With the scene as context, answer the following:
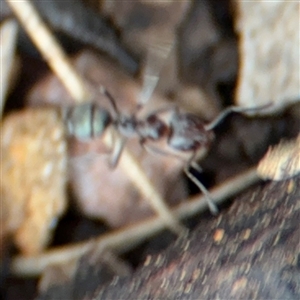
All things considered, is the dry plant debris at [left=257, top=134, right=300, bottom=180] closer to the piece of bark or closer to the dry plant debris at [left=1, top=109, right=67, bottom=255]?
the piece of bark

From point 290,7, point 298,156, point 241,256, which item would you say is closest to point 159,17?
point 290,7

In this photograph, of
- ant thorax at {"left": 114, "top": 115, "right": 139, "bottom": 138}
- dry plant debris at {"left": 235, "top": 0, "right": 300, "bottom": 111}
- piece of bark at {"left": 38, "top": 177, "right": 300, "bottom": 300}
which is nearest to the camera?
piece of bark at {"left": 38, "top": 177, "right": 300, "bottom": 300}

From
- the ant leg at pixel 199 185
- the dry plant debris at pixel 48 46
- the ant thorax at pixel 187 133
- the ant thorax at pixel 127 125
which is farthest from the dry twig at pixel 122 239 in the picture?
the dry plant debris at pixel 48 46

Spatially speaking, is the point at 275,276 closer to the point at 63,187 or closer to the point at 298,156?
the point at 298,156

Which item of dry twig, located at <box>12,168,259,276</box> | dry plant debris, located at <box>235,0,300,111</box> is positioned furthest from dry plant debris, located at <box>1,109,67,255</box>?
dry plant debris, located at <box>235,0,300,111</box>

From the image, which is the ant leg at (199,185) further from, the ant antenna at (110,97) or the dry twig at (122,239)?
the ant antenna at (110,97)

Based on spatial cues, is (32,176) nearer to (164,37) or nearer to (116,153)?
(116,153)

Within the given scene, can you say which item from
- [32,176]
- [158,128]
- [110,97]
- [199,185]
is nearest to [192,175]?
[199,185]
